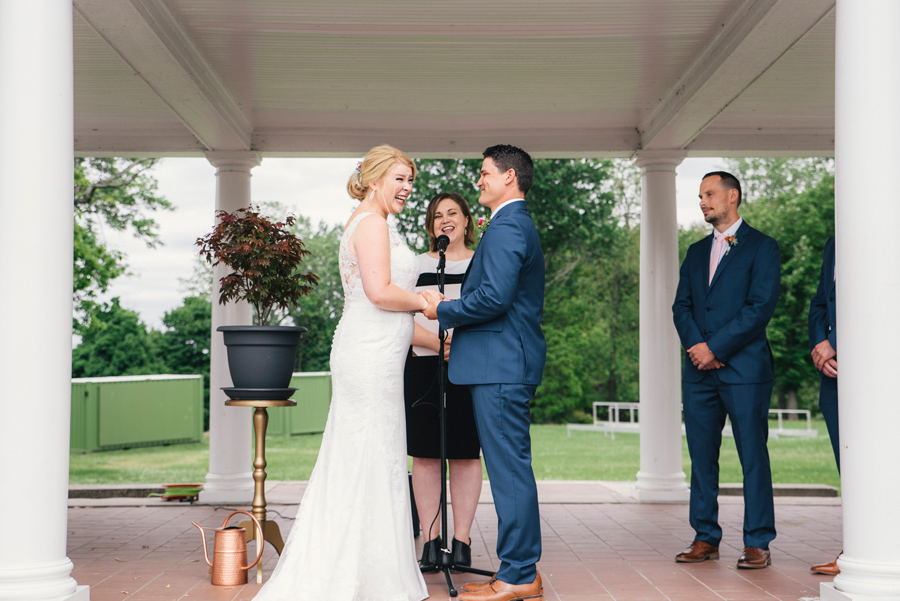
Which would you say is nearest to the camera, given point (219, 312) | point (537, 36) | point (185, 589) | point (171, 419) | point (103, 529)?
point (185, 589)

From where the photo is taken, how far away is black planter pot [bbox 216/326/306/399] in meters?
4.86

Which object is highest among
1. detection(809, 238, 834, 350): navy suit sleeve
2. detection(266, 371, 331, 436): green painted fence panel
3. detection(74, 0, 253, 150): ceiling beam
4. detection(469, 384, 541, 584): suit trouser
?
detection(74, 0, 253, 150): ceiling beam

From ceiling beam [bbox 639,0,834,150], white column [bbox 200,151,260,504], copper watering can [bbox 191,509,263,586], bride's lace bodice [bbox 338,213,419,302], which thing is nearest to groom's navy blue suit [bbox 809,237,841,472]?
ceiling beam [bbox 639,0,834,150]

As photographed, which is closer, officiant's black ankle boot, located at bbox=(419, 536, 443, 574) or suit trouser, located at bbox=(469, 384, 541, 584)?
suit trouser, located at bbox=(469, 384, 541, 584)

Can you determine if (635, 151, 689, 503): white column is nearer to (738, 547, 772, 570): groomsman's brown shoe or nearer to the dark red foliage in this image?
(738, 547, 772, 570): groomsman's brown shoe

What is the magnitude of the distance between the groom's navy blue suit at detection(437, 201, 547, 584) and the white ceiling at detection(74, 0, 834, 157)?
210 cm

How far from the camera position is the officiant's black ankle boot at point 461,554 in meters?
4.88

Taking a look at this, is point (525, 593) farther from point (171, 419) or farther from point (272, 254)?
point (171, 419)

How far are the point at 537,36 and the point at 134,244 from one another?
29468mm

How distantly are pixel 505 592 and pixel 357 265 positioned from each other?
5.84ft

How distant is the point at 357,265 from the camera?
432 centimetres

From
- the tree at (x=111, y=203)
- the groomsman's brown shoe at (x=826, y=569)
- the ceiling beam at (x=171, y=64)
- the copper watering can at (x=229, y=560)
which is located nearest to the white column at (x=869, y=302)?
the groomsman's brown shoe at (x=826, y=569)

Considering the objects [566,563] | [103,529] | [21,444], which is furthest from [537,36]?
[103,529]

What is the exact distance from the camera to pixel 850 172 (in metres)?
3.94
